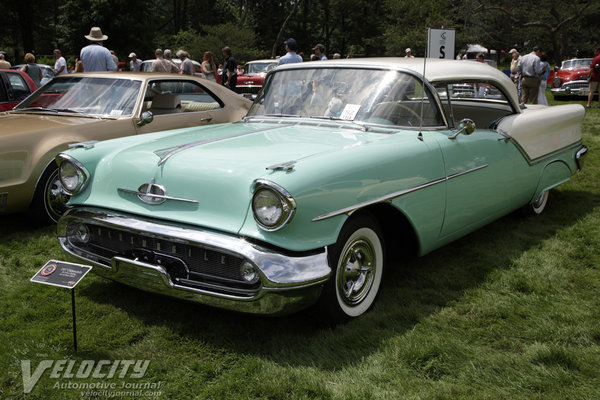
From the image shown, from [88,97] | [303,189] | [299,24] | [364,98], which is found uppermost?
[299,24]

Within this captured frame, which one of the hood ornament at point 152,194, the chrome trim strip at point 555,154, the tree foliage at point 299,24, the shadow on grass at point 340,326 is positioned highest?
→ the tree foliage at point 299,24

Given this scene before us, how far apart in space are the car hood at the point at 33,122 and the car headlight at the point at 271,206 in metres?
3.11

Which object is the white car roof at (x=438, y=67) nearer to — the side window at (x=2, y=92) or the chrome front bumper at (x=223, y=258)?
the chrome front bumper at (x=223, y=258)

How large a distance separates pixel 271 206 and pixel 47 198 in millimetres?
3086

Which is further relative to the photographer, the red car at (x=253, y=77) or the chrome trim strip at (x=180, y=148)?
the red car at (x=253, y=77)

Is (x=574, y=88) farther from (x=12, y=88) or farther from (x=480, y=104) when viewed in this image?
(x=12, y=88)

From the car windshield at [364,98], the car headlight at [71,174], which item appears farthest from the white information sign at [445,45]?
the car headlight at [71,174]

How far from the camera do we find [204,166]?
3.11 metres

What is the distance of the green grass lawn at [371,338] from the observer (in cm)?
265

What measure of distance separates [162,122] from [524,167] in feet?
11.9

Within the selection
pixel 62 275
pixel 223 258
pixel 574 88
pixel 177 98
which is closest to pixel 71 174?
pixel 62 275

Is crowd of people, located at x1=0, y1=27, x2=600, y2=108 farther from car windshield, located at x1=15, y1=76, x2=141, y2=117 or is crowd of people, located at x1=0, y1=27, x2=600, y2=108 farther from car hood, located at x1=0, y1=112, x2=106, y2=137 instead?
car hood, located at x1=0, y1=112, x2=106, y2=137

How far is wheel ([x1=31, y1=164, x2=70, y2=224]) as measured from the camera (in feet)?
16.3

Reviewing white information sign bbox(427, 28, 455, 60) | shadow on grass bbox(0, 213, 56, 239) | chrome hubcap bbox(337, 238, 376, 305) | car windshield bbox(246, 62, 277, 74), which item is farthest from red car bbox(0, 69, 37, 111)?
car windshield bbox(246, 62, 277, 74)
